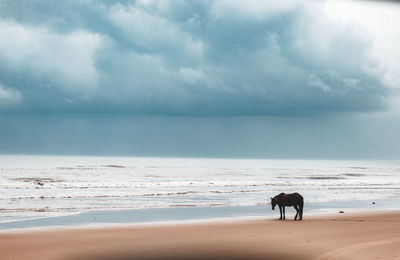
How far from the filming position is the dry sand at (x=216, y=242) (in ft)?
27.1

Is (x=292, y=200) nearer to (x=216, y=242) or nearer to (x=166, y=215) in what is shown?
(x=166, y=215)

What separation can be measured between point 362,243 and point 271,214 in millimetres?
6484

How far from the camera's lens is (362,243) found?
9.19 m

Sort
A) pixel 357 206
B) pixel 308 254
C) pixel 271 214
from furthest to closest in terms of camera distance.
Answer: pixel 357 206, pixel 271 214, pixel 308 254

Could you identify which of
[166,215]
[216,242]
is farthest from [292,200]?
[216,242]

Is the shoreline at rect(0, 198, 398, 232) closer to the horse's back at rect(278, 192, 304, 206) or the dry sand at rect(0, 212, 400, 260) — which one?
the horse's back at rect(278, 192, 304, 206)

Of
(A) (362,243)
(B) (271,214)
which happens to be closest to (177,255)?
(A) (362,243)

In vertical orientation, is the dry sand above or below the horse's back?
below

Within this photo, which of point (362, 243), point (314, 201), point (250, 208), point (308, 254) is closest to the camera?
point (308, 254)

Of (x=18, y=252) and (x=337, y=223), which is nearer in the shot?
(x=18, y=252)

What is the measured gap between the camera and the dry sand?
8.27 metres

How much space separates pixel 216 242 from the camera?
965 centimetres

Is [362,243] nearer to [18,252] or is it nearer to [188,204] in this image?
[18,252]

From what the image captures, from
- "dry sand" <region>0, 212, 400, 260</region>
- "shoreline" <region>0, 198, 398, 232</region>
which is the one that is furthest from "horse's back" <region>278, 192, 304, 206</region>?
"dry sand" <region>0, 212, 400, 260</region>
